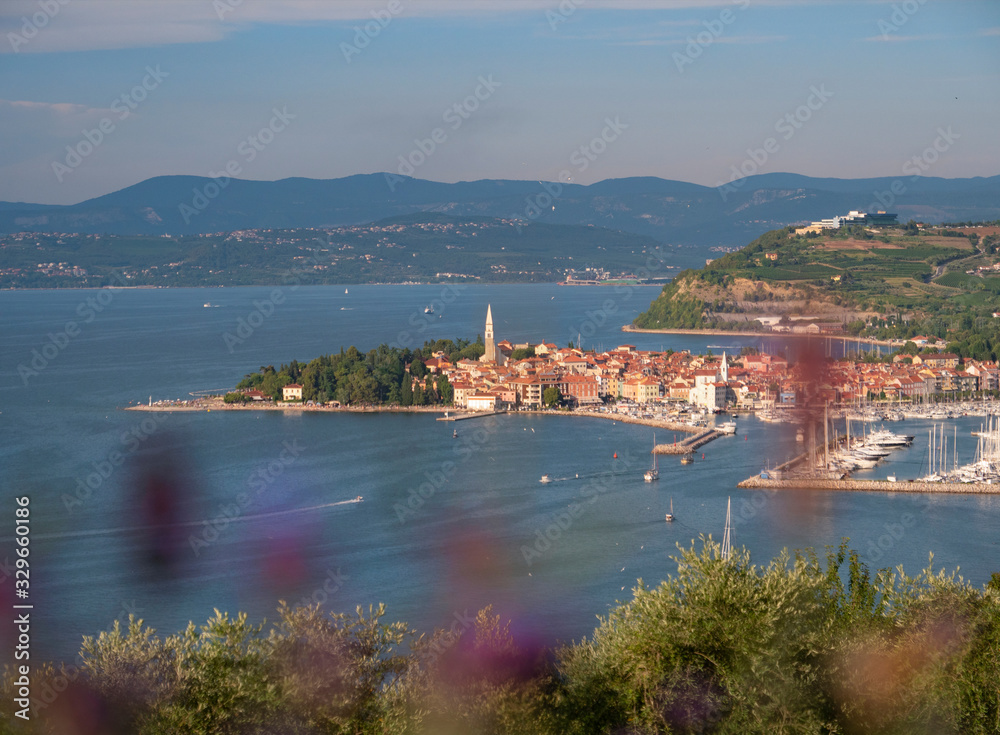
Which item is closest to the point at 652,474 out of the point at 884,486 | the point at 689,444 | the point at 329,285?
the point at 884,486

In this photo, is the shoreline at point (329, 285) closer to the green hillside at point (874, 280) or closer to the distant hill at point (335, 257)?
the distant hill at point (335, 257)

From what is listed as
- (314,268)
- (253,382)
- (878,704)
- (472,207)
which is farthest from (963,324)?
(472,207)

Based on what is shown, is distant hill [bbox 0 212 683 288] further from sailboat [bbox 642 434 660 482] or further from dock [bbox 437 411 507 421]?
sailboat [bbox 642 434 660 482]

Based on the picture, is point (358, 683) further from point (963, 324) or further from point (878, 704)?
point (963, 324)

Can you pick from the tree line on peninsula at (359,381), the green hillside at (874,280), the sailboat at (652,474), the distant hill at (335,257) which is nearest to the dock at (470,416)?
the tree line on peninsula at (359,381)

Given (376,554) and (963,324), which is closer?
(376,554)

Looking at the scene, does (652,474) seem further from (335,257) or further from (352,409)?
(335,257)
